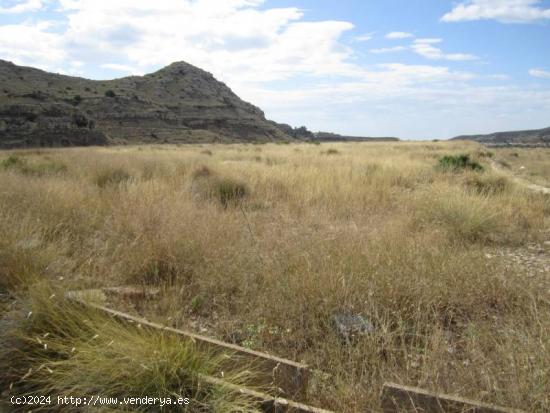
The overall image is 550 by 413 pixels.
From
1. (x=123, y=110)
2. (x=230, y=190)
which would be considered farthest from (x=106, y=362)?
(x=123, y=110)

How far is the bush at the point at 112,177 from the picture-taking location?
9.64 metres

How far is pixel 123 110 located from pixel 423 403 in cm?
6492

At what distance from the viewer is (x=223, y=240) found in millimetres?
4820

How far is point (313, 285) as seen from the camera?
3.55 m

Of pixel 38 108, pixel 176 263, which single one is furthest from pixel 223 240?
pixel 38 108

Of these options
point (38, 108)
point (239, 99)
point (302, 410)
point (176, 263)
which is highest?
point (239, 99)

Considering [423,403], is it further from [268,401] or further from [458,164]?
[458,164]

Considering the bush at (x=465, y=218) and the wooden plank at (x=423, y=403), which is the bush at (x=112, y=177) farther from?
the wooden plank at (x=423, y=403)

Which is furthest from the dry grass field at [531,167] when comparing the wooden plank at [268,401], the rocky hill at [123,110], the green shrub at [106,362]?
the rocky hill at [123,110]

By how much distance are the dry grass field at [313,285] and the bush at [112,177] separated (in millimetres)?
2651

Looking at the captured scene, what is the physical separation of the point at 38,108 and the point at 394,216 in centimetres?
4587

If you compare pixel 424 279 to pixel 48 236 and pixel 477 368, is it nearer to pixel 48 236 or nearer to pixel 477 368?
pixel 477 368

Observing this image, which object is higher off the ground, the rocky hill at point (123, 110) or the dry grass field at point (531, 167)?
the rocky hill at point (123, 110)

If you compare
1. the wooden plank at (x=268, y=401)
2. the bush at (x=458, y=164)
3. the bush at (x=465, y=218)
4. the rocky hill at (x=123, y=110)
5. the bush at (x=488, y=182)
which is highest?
the rocky hill at (x=123, y=110)
